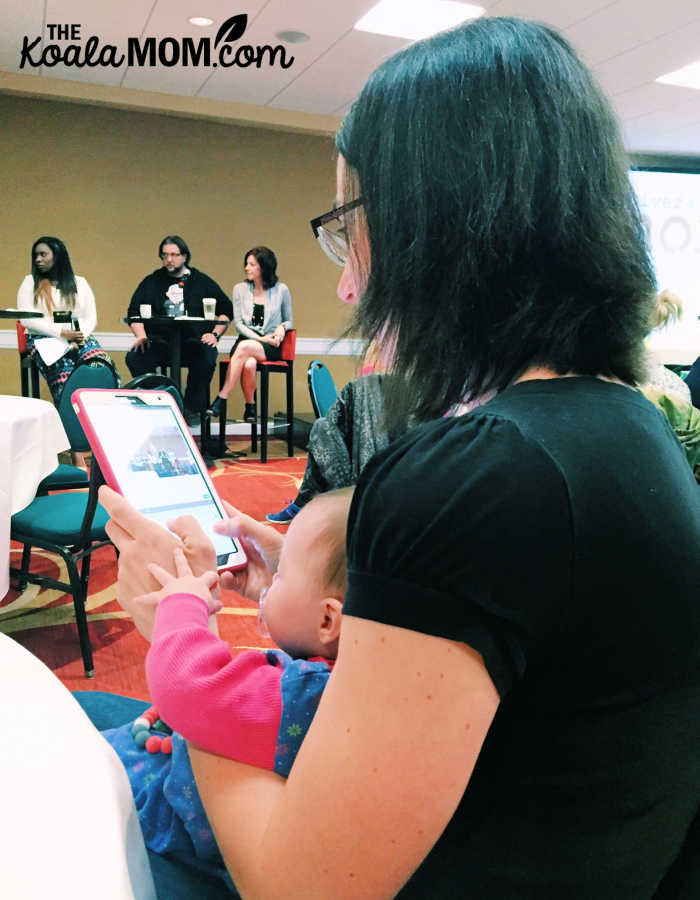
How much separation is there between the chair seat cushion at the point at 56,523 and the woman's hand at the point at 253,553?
1189 millimetres

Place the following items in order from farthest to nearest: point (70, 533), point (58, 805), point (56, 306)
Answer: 1. point (56, 306)
2. point (70, 533)
3. point (58, 805)

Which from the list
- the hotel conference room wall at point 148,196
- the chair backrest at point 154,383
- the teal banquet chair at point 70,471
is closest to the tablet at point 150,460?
the chair backrest at point 154,383

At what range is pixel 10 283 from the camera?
6340mm

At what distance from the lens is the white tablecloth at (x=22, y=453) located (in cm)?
197

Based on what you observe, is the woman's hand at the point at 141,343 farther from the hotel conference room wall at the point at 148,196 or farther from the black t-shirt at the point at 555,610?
the black t-shirt at the point at 555,610

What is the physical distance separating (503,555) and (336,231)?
49 cm

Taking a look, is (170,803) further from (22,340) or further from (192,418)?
(192,418)

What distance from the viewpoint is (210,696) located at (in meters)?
0.58

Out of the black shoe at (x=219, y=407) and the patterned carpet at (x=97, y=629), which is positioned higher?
the black shoe at (x=219, y=407)

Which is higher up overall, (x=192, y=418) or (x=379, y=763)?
(x=379, y=763)

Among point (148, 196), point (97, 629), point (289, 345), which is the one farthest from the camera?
point (148, 196)

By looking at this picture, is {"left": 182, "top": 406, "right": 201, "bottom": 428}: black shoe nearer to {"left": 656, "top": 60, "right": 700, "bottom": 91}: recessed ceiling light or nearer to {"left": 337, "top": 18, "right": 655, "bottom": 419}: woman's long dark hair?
{"left": 656, "top": 60, "right": 700, "bottom": 91}: recessed ceiling light

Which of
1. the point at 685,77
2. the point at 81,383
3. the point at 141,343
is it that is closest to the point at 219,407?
Result: the point at 141,343

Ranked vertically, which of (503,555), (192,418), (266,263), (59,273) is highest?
(266,263)
